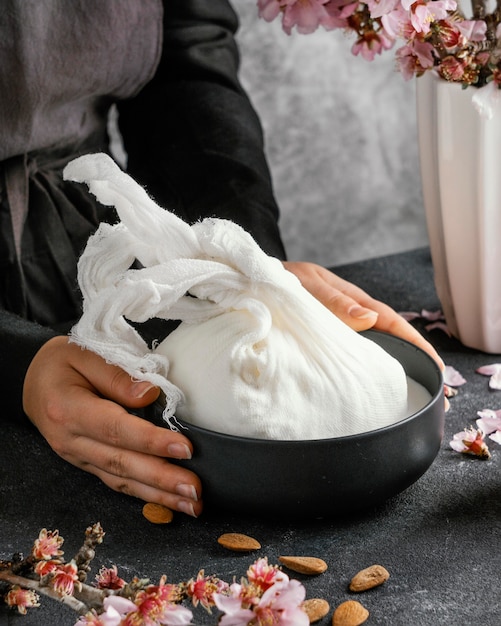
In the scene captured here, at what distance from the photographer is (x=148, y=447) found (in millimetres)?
602

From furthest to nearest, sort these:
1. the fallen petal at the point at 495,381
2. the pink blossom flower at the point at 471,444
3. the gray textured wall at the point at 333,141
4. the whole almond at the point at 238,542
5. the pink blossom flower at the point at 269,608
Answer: the gray textured wall at the point at 333,141
the fallen petal at the point at 495,381
the pink blossom flower at the point at 471,444
the whole almond at the point at 238,542
the pink blossom flower at the point at 269,608

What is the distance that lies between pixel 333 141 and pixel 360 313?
85 cm

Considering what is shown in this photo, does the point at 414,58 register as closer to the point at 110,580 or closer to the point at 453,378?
the point at 453,378

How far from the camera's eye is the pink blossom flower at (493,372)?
79 centimetres

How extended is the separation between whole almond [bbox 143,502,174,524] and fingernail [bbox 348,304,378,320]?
0.72ft

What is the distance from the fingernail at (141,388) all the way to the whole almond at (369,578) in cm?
19

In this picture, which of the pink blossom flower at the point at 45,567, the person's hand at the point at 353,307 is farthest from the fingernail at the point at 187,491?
the person's hand at the point at 353,307

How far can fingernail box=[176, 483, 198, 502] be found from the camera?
587mm

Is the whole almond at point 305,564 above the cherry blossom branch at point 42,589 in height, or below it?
below

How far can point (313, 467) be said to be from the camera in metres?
0.55

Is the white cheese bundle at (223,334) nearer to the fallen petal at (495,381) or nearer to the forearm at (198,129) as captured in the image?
the fallen petal at (495,381)

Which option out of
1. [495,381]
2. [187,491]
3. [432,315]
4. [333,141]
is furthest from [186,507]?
[333,141]

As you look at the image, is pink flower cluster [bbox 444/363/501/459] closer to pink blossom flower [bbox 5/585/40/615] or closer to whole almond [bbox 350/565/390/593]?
whole almond [bbox 350/565/390/593]

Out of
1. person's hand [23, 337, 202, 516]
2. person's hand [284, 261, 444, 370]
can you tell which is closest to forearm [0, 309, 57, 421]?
person's hand [23, 337, 202, 516]
